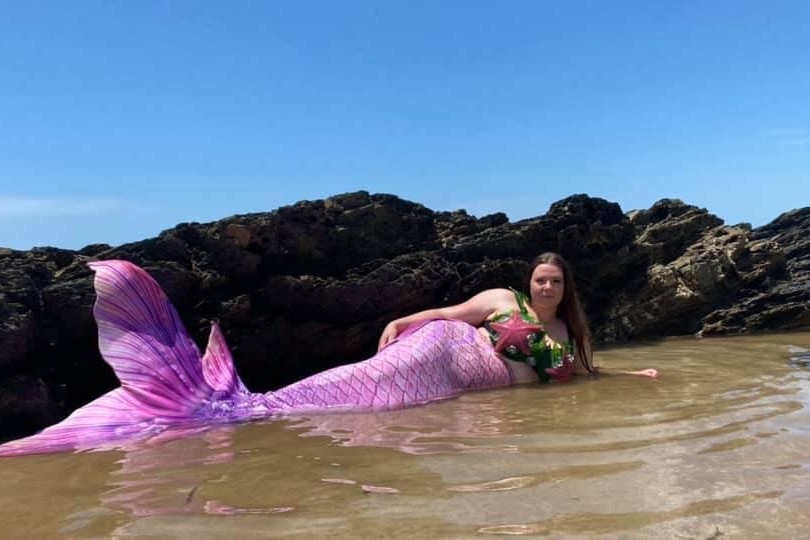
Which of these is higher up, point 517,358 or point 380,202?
point 380,202

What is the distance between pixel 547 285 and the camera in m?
5.48

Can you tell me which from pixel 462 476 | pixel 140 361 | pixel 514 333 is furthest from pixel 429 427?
pixel 140 361

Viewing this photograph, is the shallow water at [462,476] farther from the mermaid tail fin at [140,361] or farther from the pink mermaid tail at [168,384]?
the mermaid tail fin at [140,361]

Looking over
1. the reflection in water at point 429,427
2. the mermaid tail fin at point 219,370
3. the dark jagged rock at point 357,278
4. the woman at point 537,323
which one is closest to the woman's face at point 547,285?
the woman at point 537,323

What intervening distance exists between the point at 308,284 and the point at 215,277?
959 millimetres

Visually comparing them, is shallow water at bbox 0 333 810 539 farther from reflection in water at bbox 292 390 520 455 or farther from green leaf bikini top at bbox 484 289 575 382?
green leaf bikini top at bbox 484 289 575 382

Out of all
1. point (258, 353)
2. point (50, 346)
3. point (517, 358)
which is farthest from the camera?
point (258, 353)

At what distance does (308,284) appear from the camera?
7219 millimetres

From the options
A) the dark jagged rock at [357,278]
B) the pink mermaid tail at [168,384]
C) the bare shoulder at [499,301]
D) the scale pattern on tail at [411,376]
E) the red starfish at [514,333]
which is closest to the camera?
the pink mermaid tail at [168,384]

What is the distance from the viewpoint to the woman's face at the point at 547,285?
5.50m

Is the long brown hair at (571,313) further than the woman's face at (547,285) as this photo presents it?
Yes

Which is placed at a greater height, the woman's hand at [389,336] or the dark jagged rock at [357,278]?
the dark jagged rock at [357,278]

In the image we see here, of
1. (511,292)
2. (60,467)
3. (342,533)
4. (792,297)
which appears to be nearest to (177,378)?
(60,467)

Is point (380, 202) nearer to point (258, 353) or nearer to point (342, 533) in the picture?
point (258, 353)
